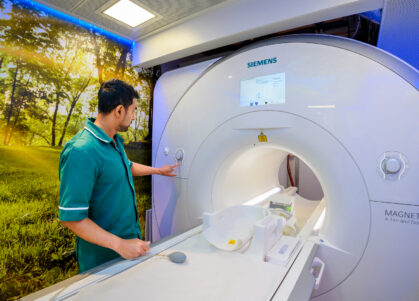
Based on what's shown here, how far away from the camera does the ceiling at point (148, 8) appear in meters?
1.33

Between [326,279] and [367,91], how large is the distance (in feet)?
2.98

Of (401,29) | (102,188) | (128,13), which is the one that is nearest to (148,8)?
(128,13)

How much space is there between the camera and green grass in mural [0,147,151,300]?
1.35 meters

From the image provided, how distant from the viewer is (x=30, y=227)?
1439 millimetres

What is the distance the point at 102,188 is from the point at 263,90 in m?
0.95

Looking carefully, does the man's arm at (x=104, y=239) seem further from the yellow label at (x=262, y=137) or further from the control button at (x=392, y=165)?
the control button at (x=392, y=165)

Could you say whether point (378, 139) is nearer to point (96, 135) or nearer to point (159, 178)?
point (96, 135)

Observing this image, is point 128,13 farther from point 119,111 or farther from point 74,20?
point 119,111

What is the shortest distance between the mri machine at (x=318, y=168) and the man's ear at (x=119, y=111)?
51 centimetres

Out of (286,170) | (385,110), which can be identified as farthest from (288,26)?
(286,170)

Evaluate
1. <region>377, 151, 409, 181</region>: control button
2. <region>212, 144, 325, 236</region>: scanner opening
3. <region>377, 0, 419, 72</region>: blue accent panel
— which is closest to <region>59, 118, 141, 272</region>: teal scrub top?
<region>212, 144, 325, 236</region>: scanner opening

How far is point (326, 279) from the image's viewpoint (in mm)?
1165

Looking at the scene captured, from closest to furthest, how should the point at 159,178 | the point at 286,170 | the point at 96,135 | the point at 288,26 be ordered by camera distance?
the point at 96,135
the point at 288,26
the point at 159,178
the point at 286,170

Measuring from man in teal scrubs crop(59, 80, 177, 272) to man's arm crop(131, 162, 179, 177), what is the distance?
30 centimetres
